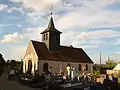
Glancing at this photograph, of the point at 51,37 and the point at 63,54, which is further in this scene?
the point at 63,54

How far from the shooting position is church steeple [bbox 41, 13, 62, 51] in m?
50.3

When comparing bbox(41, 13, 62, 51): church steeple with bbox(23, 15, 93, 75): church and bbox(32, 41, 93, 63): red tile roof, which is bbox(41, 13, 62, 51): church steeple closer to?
bbox(23, 15, 93, 75): church

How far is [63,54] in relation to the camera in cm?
5241

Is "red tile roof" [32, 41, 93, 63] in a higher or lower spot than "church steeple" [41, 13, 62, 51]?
lower

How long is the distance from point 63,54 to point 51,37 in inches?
196

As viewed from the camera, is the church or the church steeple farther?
the church steeple

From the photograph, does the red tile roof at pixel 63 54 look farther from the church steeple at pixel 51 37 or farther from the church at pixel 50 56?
the church steeple at pixel 51 37

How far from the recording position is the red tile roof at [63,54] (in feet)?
157

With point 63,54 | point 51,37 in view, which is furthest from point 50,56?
point 63,54

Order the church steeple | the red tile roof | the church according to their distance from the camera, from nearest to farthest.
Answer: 1. the church
2. the red tile roof
3. the church steeple

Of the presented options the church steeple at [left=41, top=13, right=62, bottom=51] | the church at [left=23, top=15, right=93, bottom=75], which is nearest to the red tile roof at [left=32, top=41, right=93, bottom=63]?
the church at [left=23, top=15, right=93, bottom=75]

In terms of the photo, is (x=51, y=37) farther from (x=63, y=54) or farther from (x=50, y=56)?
(x=63, y=54)

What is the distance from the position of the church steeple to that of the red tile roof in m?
1.07

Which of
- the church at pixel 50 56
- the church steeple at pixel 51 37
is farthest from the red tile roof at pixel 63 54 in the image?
the church steeple at pixel 51 37
